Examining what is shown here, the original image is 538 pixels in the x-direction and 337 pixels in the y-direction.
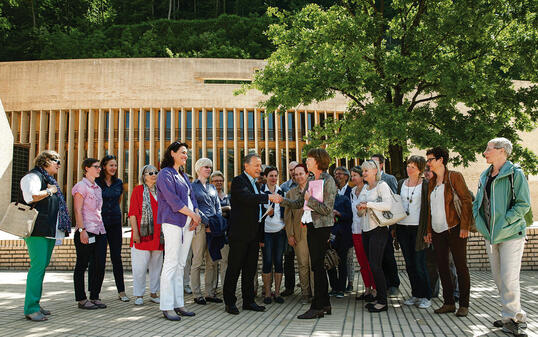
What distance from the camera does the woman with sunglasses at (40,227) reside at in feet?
14.4

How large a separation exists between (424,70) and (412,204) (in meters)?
6.40

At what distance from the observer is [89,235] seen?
5.12 meters

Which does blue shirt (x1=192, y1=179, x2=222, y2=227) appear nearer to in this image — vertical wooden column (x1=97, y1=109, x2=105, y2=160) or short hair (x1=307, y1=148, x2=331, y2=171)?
short hair (x1=307, y1=148, x2=331, y2=171)

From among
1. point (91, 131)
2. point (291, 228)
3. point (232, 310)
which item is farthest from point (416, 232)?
point (91, 131)

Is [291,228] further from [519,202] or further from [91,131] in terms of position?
[91,131]

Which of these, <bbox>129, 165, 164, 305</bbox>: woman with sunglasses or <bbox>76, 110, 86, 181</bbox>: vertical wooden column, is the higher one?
<bbox>76, 110, 86, 181</bbox>: vertical wooden column

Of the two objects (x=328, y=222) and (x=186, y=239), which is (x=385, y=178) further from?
(x=186, y=239)

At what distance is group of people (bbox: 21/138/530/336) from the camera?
4172mm

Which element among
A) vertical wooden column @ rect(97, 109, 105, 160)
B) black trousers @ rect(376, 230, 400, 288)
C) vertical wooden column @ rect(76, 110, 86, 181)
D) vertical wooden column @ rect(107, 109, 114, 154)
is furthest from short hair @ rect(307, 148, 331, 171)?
vertical wooden column @ rect(76, 110, 86, 181)

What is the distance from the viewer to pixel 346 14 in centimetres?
1291

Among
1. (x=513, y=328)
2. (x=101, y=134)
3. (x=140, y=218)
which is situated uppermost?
(x=101, y=134)

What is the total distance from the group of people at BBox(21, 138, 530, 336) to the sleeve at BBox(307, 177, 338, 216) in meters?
0.02

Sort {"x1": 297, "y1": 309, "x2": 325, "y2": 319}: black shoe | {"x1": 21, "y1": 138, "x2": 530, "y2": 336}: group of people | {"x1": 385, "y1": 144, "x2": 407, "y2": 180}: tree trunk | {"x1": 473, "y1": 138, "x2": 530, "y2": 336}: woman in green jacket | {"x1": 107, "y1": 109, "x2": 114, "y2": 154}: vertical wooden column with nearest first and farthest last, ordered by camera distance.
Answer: {"x1": 473, "y1": 138, "x2": 530, "y2": 336}: woman in green jacket, {"x1": 21, "y1": 138, "x2": 530, "y2": 336}: group of people, {"x1": 297, "y1": 309, "x2": 325, "y2": 319}: black shoe, {"x1": 385, "y1": 144, "x2": 407, "y2": 180}: tree trunk, {"x1": 107, "y1": 109, "x2": 114, "y2": 154}: vertical wooden column

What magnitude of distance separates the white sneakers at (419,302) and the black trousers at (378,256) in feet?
1.98
